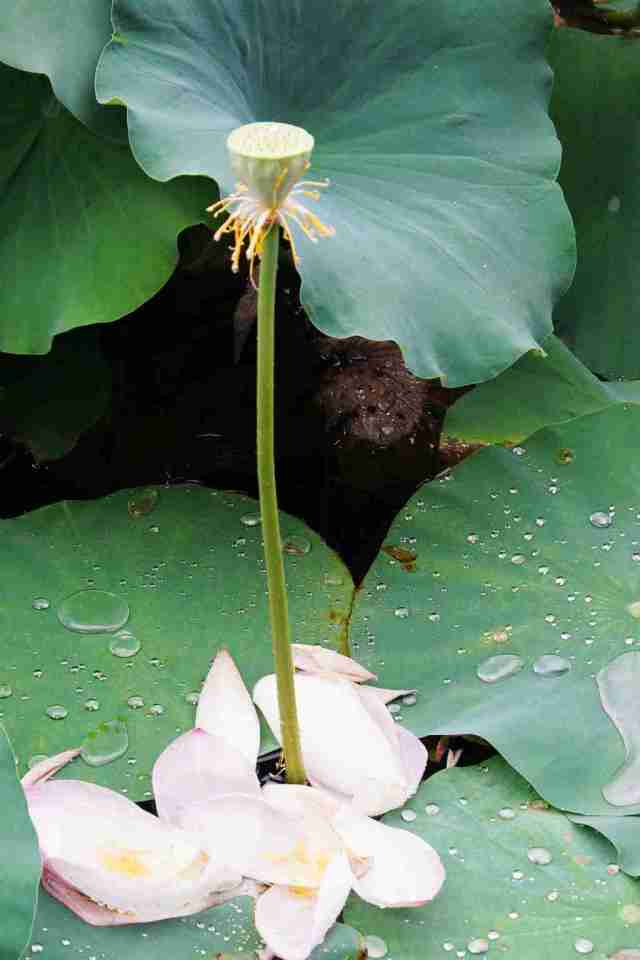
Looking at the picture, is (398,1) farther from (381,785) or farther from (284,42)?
(381,785)

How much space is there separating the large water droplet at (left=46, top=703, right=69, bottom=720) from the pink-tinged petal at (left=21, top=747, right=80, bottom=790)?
0.13ft

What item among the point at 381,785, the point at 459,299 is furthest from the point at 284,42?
the point at 381,785

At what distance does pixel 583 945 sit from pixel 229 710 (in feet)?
1.19

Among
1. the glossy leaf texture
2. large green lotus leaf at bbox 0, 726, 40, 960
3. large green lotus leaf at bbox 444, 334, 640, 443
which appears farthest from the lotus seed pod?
the glossy leaf texture

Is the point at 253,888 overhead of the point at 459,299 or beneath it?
beneath

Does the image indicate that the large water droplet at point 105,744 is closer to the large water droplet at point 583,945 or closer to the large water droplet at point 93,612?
the large water droplet at point 93,612

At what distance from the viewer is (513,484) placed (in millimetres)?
1245

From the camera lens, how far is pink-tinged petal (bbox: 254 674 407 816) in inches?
38.5

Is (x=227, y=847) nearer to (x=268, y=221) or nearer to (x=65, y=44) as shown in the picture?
(x=268, y=221)

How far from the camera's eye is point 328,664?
43.4 inches

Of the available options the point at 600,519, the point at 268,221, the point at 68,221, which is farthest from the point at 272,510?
the point at 68,221

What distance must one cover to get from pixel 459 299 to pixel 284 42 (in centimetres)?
32

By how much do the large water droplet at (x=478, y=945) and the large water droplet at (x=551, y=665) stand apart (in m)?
0.27

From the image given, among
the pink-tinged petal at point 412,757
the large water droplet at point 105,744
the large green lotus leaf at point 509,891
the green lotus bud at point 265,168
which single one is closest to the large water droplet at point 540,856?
the large green lotus leaf at point 509,891
